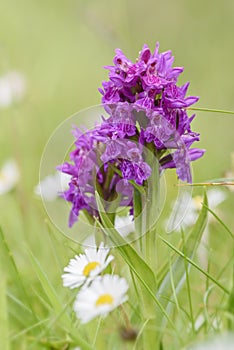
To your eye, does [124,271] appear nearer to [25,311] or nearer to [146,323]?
[25,311]

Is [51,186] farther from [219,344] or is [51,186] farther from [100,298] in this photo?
[219,344]

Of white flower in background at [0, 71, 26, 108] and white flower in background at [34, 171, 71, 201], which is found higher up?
white flower in background at [0, 71, 26, 108]

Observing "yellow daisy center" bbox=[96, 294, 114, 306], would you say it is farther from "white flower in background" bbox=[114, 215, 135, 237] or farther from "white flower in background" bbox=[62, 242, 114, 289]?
"white flower in background" bbox=[114, 215, 135, 237]

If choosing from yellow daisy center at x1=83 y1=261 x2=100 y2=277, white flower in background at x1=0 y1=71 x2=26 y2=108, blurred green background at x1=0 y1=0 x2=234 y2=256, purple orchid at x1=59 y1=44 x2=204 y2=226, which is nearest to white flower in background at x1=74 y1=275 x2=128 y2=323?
yellow daisy center at x1=83 y1=261 x2=100 y2=277

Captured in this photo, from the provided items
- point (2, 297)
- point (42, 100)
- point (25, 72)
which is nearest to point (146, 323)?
point (2, 297)

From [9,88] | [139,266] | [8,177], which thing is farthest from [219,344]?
[9,88]

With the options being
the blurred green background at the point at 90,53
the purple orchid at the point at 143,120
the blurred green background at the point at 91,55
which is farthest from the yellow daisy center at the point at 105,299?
the blurred green background at the point at 90,53
